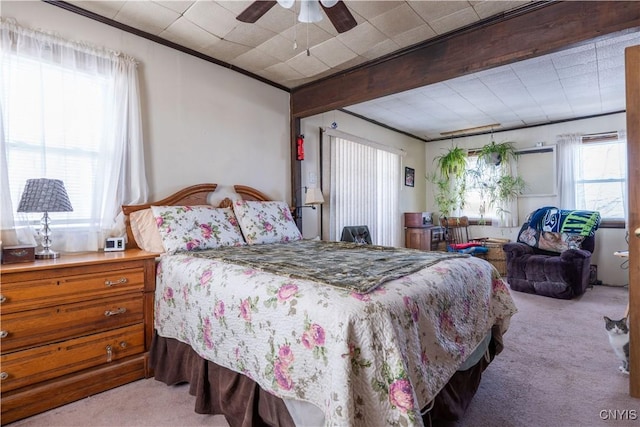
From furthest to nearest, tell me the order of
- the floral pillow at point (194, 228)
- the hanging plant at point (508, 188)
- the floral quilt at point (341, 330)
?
the hanging plant at point (508, 188) → the floral pillow at point (194, 228) → the floral quilt at point (341, 330)

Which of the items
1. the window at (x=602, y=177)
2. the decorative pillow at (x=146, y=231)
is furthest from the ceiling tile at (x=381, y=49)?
the window at (x=602, y=177)

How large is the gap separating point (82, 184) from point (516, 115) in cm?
512

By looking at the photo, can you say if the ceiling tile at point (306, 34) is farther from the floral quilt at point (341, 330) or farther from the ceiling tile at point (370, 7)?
the floral quilt at point (341, 330)

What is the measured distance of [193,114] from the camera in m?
2.93

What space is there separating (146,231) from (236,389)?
4.58 feet

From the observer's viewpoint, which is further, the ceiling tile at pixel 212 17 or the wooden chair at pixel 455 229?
the wooden chair at pixel 455 229

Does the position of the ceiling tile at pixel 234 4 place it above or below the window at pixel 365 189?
above

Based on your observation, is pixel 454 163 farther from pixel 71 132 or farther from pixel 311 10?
pixel 71 132

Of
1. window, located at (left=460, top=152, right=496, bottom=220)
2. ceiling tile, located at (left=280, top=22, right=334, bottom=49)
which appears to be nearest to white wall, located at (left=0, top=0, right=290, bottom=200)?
ceiling tile, located at (left=280, top=22, right=334, bottom=49)

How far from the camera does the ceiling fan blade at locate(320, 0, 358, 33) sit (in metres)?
1.75

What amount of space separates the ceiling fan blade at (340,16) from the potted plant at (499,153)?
14.1 ft

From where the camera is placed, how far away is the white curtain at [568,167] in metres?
4.75

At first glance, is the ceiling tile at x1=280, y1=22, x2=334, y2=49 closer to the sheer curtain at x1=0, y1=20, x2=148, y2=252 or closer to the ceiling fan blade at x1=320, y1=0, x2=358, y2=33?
the ceiling fan blade at x1=320, y1=0, x2=358, y2=33

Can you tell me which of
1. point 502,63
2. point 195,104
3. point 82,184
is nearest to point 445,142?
point 502,63
